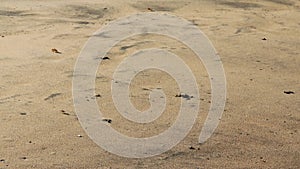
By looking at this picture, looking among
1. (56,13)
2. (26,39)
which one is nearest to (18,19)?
(56,13)

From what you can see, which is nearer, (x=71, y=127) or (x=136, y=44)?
(x=71, y=127)

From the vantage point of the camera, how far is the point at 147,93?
146 inches

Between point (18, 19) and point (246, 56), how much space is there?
9.09 ft

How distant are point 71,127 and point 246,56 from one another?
2028 millimetres

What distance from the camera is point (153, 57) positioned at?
453cm

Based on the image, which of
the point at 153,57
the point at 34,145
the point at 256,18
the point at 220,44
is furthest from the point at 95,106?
the point at 256,18

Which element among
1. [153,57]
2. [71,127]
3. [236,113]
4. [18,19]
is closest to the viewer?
[71,127]

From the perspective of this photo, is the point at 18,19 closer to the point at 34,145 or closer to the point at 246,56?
the point at 246,56

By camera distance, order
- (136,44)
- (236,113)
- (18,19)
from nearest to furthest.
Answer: (236,113) → (136,44) → (18,19)

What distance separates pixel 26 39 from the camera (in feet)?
17.1

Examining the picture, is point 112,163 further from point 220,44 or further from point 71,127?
point 220,44

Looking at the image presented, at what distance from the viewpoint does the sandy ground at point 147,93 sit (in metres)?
2.86

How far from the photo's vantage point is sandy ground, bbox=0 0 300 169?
2855 mm

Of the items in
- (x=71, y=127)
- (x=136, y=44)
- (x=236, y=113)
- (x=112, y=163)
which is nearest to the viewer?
(x=112, y=163)
